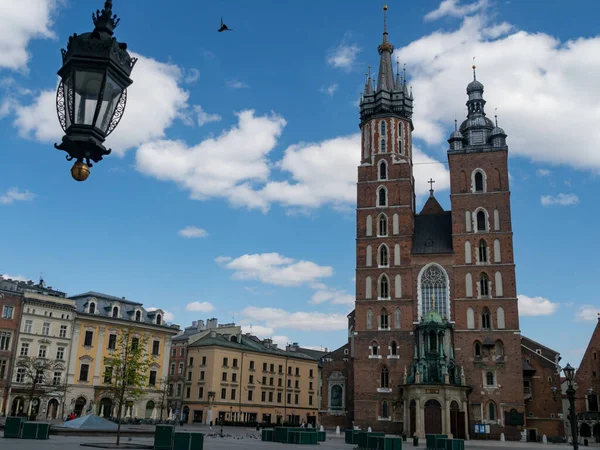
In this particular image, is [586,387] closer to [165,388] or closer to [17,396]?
[165,388]

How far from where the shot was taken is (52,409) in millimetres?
54781

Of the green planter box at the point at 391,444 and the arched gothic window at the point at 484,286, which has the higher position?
the arched gothic window at the point at 484,286

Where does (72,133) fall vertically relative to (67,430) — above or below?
above

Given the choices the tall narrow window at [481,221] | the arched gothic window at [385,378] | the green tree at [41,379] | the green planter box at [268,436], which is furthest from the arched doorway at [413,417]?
the green tree at [41,379]

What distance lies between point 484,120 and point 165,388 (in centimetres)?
4427

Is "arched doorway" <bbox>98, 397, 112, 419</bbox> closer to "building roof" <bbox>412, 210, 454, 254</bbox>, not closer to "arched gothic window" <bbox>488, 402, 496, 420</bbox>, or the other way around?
"building roof" <bbox>412, 210, 454, 254</bbox>

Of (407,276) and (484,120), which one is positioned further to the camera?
(484,120)

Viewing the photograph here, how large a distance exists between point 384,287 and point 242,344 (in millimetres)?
25242

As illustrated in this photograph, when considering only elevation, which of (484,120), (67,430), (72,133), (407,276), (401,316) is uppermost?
(484,120)

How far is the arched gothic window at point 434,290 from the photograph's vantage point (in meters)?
57.9

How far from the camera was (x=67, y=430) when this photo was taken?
105 feet

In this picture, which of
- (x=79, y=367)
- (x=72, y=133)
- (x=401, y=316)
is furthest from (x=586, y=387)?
(x=72, y=133)

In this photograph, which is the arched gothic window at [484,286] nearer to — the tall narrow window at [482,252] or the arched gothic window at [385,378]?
the tall narrow window at [482,252]

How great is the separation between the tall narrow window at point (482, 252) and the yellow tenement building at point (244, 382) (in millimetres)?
31833
